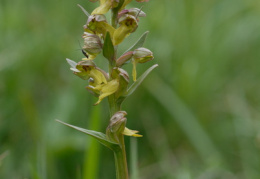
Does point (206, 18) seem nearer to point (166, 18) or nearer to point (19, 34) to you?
point (166, 18)

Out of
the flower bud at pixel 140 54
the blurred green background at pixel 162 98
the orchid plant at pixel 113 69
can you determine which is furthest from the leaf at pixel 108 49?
the blurred green background at pixel 162 98

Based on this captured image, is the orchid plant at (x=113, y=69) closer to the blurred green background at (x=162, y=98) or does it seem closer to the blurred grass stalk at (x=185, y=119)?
the blurred green background at (x=162, y=98)

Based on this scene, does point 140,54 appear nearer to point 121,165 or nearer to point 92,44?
point 92,44

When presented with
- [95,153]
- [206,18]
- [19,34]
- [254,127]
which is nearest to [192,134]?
[254,127]

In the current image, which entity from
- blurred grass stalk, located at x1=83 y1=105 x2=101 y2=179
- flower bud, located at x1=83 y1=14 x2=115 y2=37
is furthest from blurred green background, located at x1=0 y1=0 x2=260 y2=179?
flower bud, located at x1=83 y1=14 x2=115 y2=37

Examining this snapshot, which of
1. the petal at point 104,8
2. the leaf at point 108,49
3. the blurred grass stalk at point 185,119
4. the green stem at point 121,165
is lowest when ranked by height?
the blurred grass stalk at point 185,119

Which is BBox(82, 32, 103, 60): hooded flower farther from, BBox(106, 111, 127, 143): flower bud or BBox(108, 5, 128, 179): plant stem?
BBox(106, 111, 127, 143): flower bud
